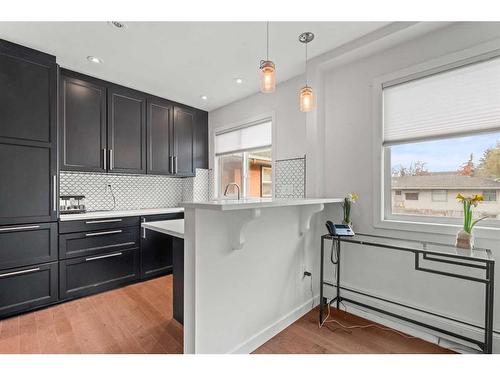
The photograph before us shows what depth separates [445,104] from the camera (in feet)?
6.08

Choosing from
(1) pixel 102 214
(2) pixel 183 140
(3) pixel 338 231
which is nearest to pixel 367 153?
(3) pixel 338 231

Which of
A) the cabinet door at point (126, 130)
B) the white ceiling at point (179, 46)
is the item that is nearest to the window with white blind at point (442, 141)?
the white ceiling at point (179, 46)

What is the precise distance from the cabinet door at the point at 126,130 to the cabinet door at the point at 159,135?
0.09 metres

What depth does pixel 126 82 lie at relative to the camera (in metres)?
3.01

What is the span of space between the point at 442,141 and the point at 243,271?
1887 mm

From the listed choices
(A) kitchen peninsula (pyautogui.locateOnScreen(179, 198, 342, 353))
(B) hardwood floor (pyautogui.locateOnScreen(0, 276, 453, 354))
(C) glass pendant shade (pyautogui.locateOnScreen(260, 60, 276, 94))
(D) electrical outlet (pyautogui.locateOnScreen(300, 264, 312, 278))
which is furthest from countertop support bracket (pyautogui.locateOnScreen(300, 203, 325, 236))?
(C) glass pendant shade (pyautogui.locateOnScreen(260, 60, 276, 94))

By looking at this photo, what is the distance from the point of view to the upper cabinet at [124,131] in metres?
2.69

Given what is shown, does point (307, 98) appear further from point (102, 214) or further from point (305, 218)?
point (102, 214)

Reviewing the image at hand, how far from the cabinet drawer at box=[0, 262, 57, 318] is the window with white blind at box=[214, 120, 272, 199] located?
2277 millimetres

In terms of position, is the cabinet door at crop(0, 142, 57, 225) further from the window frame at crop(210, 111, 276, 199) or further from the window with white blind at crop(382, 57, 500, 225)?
the window with white blind at crop(382, 57, 500, 225)

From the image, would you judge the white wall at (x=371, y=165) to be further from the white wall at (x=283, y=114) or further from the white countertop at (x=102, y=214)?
the white countertop at (x=102, y=214)

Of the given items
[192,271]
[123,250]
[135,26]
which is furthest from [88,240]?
[135,26]

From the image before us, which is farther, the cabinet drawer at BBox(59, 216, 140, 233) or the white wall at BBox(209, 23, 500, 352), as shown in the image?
the cabinet drawer at BBox(59, 216, 140, 233)

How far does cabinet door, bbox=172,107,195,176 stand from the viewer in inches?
146
